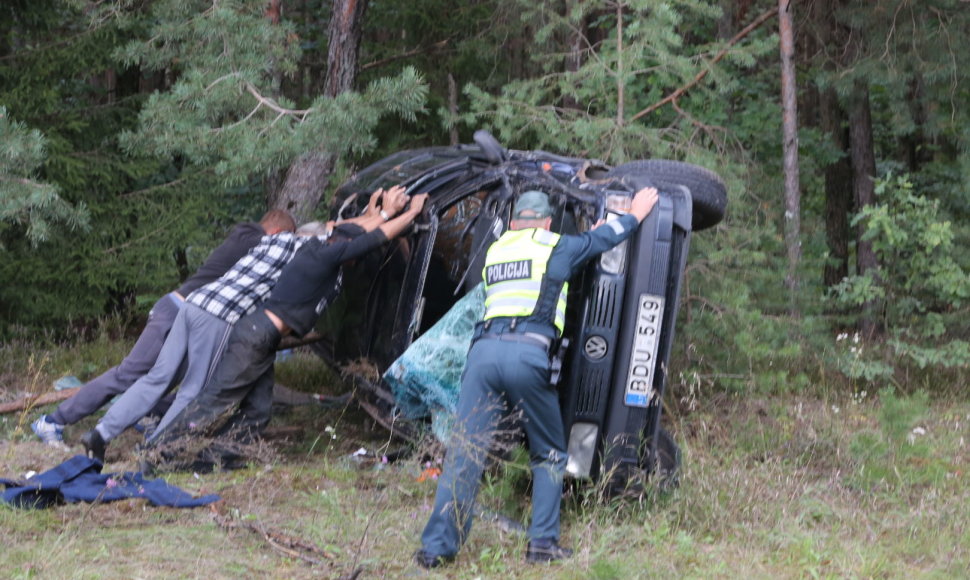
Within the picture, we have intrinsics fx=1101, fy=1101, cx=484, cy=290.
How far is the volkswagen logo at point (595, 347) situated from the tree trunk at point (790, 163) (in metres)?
3.61

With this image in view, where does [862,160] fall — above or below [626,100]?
above

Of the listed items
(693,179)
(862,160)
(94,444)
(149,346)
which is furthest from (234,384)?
(862,160)

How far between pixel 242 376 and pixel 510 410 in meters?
2.26

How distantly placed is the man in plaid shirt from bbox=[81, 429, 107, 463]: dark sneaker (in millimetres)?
220

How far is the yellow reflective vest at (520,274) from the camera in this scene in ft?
17.7

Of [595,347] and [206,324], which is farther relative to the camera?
[206,324]

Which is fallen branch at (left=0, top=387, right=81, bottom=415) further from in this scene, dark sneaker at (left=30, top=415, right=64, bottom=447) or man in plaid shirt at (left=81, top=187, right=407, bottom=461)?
man in plaid shirt at (left=81, top=187, right=407, bottom=461)

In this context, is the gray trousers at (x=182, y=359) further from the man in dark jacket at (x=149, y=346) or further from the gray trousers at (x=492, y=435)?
the gray trousers at (x=492, y=435)

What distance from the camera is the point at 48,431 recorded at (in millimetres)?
7359

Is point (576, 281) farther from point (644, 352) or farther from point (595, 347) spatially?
point (644, 352)

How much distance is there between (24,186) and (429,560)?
16.9ft

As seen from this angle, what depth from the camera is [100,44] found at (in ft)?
34.4

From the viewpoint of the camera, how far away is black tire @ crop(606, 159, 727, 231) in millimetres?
6578

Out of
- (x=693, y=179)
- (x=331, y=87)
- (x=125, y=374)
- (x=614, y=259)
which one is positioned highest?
(x=331, y=87)
